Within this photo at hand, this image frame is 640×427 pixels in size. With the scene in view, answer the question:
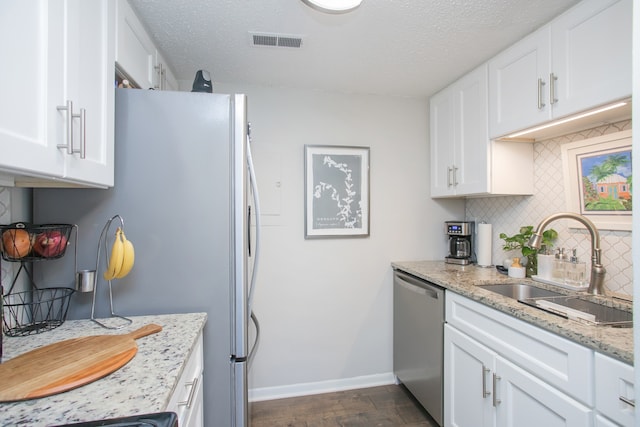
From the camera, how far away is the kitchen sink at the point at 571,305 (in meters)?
1.21

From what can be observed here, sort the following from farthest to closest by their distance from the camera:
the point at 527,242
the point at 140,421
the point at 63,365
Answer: the point at 527,242, the point at 63,365, the point at 140,421

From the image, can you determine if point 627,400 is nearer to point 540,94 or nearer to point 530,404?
point 530,404

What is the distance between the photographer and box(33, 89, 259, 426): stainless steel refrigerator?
1.22 metres

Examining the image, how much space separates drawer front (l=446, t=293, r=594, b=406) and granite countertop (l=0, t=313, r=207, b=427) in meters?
1.32


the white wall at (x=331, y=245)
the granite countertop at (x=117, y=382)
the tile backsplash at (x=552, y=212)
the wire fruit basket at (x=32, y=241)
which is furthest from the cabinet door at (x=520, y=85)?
the wire fruit basket at (x=32, y=241)

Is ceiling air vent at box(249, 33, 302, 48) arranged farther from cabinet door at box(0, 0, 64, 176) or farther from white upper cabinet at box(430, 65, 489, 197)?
white upper cabinet at box(430, 65, 489, 197)

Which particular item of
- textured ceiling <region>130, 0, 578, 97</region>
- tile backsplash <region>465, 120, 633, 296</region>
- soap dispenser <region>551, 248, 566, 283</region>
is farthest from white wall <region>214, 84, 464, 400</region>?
soap dispenser <region>551, 248, 566, 283</region>

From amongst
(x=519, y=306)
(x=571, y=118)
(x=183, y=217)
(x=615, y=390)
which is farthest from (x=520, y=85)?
(x=183, y=217)

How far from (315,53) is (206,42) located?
63 centimetres

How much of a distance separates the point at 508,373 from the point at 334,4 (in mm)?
1775

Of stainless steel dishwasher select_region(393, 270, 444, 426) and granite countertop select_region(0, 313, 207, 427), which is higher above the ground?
granite countertop select_region(0, 313, 207, 427)

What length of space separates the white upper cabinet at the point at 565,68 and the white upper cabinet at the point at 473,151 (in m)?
0.12

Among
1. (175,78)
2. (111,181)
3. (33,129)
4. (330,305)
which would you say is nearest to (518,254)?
(330,305)

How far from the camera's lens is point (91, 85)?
1013 mm
